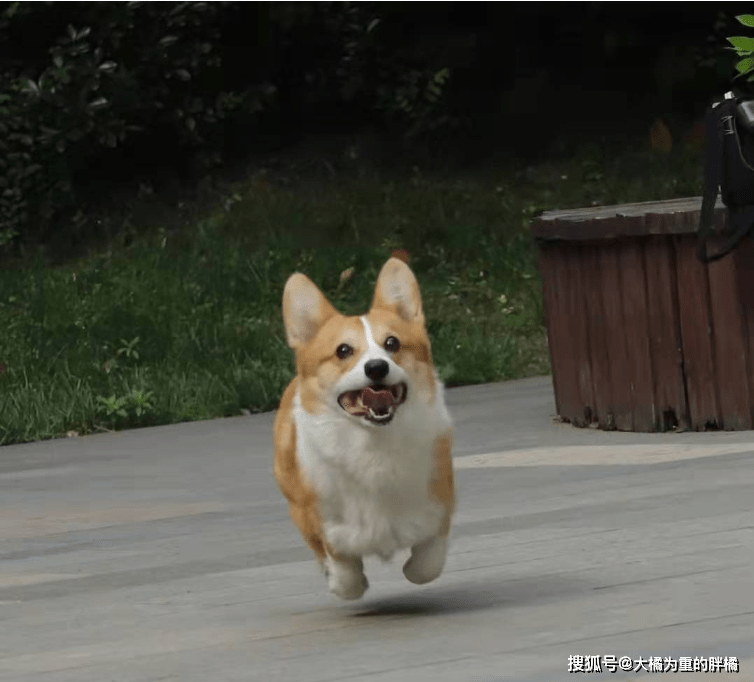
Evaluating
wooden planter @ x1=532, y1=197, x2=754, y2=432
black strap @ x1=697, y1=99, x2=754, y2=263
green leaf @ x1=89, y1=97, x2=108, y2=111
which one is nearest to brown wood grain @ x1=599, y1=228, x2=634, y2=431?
wooden planter @ x1=532, y1=197, x2=754, y2=432

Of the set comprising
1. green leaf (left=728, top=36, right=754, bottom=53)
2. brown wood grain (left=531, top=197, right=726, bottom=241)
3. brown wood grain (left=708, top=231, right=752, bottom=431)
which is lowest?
brown wood grain (left=708, top=231, right=752, bottom=431)

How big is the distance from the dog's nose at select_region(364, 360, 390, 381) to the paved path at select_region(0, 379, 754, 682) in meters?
0.78

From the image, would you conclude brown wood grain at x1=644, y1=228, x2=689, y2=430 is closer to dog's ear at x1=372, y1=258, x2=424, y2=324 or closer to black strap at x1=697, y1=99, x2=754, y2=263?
black strap at x1=697, y1=99, x2=754, y2=263

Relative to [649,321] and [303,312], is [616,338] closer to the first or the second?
[649,321]

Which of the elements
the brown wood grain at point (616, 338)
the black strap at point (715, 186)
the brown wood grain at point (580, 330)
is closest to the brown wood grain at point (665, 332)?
the brown wood grain at point (616, 338)

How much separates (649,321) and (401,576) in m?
4.03

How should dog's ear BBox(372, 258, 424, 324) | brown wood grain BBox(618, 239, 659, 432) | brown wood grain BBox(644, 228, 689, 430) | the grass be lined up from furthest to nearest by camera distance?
1. the grass
2. brown wood grain BBox(618, 239, 659, 432)
3. brown wood grain BBox(644, 228, 689, 430)
4. dog's ear BBox(372, 258, 424, 324)

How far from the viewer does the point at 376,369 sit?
6.02m

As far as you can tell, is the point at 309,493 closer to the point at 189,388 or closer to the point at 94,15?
the point at 189,388

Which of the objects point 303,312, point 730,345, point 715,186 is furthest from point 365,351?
point 730,345

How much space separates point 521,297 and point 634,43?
4768 mm

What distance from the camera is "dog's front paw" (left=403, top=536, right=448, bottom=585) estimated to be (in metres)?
6.30

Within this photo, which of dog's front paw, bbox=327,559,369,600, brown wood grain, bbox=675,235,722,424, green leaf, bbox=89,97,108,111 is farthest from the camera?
green leaf, bbox=89,97,108,111

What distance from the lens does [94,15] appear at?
18531mm
